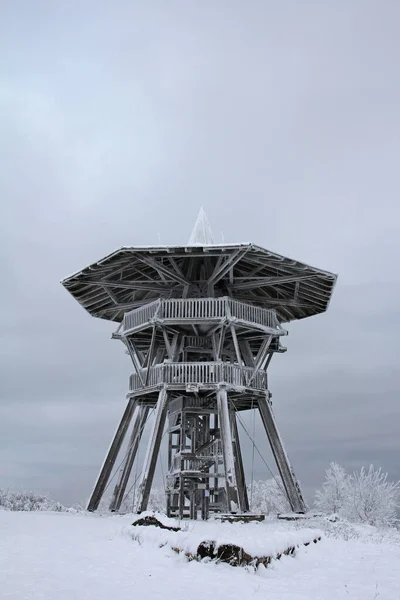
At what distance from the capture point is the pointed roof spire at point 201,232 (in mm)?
30109

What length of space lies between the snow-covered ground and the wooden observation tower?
9.47 metres

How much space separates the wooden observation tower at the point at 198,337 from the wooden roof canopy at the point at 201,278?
5cm

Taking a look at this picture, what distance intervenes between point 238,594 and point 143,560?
271cm

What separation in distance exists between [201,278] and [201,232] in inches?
134

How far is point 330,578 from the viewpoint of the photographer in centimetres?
1128

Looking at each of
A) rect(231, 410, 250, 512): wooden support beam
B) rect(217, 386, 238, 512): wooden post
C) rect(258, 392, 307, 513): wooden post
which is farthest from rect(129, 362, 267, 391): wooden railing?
rect(231, 410, 250, 512): wooden support beam

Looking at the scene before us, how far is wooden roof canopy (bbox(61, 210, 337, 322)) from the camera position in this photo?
24344mm

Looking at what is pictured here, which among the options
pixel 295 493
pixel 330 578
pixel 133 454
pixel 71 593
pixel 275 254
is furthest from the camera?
pixel 133 454

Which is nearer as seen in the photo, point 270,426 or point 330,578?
point 330,578

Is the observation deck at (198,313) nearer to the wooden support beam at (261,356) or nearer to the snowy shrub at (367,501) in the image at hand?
the wooden support beam at (261,356)

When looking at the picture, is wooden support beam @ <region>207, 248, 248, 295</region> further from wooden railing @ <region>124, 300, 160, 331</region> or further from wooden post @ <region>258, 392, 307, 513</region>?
wooden post @ <region>258, 392, 307, 513</region>

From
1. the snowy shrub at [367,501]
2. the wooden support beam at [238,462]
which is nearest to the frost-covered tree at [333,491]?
the snowy shrub at [367,501]

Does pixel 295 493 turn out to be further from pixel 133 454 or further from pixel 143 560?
pixel 143 560

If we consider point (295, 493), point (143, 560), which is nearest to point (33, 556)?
point (143, 560)
